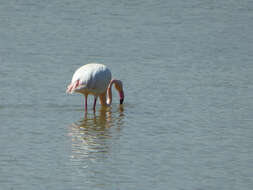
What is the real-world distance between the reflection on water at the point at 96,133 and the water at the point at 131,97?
0.06 ft

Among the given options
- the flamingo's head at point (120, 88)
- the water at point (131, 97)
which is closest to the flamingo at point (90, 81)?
the flamingo's head at point (120, 88)

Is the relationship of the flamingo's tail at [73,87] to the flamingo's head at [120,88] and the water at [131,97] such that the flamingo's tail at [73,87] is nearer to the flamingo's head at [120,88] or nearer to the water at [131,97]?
the water at [131,97]

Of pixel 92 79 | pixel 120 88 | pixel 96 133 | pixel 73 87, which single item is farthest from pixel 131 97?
pixel 96 133

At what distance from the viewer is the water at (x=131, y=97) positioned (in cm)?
888

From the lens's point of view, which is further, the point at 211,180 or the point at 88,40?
the point at 88,40

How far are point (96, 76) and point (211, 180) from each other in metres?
4.75

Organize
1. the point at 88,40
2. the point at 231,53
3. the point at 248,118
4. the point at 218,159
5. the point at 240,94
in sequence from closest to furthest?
the point at 218,159, the point at 248,118, the point at 240,94, the point at 231,53, the point at 88,40

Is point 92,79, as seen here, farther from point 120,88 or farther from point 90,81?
point 120,88

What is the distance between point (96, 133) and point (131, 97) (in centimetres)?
289

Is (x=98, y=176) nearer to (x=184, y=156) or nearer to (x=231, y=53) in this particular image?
(x=184, y=156)

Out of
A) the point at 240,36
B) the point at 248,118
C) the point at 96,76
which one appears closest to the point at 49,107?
the point at 96,76

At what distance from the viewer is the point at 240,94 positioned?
46.0 feet

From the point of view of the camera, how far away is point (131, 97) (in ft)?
45.8

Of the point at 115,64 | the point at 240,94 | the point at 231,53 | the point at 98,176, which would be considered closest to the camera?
the point at 98,176
